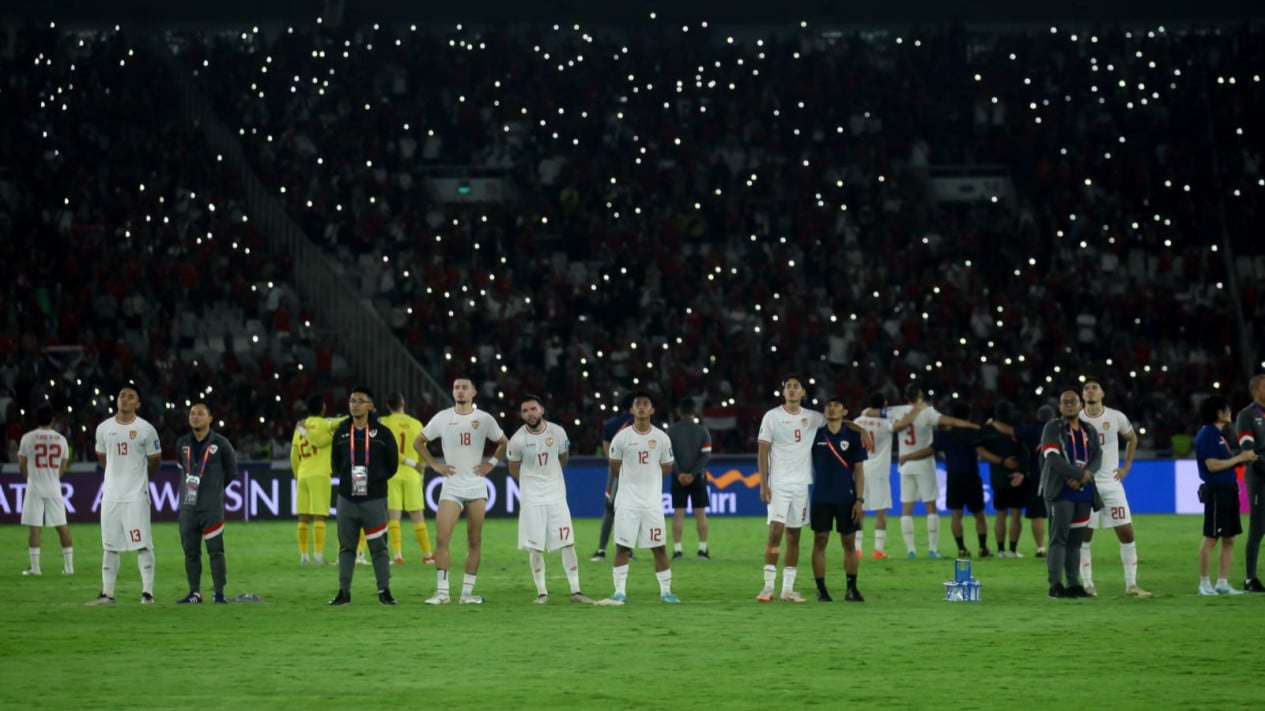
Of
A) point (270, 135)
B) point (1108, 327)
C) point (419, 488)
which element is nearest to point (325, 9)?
point (270, 135)

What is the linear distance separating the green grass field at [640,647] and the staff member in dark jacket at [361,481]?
507 mm

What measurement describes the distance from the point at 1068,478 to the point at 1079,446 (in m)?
0.44

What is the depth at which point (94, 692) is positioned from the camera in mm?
12188

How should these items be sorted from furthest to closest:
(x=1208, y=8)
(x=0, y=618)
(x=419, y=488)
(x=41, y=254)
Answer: (x=1208, y=8) → (x=41, y=254) → (x=419, y=488) → (x=0, y=618)

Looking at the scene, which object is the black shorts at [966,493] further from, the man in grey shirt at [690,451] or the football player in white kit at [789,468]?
the football player in white kit at [789,468]

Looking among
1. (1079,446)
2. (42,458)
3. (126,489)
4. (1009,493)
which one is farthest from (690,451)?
(42,458)

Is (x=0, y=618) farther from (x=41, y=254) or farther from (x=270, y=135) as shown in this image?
(x=270, y=135)

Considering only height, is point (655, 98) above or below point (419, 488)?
above

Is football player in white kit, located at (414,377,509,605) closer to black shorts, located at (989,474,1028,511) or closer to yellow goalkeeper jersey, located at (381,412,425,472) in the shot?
yellow goalkeeper jersey, located at (381,412,425,472)

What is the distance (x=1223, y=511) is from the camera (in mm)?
18297

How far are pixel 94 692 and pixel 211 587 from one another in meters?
8.32

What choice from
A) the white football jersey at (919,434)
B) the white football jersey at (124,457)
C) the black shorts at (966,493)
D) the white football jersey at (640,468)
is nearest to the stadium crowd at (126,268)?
the white football jersey at (919,434)

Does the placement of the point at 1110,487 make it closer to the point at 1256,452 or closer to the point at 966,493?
the point at 1256,452

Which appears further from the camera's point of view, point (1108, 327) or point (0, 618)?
point (1108, 327)
